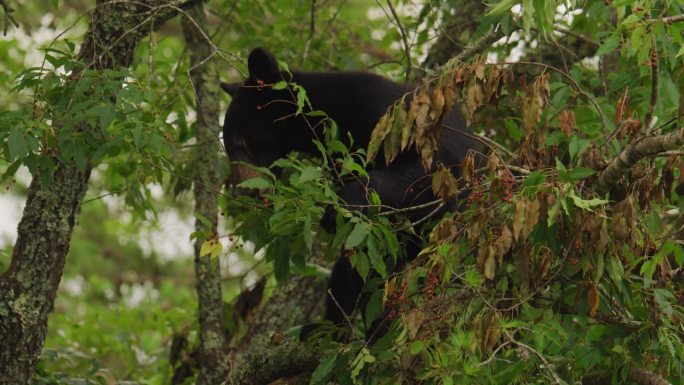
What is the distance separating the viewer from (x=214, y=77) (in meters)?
6.41

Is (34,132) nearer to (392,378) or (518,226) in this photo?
(392,378)

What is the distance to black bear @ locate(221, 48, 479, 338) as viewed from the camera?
5258mm

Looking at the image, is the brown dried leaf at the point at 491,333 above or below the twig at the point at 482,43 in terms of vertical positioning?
below

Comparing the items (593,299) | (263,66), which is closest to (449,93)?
(593,299)

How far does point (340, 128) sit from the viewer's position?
18.9 feet

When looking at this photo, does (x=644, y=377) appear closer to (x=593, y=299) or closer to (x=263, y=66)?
(x=593, y=299)

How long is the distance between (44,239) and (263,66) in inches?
55.9

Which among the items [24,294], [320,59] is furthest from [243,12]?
[24,294]

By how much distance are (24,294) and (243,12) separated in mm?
3035

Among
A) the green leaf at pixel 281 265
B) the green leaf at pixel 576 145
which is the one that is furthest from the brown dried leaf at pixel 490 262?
the green leaf at pixel 281 265

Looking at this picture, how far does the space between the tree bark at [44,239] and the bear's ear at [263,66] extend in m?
0.54

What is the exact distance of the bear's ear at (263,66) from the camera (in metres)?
5.36

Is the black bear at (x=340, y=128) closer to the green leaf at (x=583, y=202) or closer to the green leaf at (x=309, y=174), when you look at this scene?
the green leaf at (x=309, y=174)

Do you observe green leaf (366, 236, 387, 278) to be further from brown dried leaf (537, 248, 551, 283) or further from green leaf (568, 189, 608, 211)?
green leaf (568, 189, 608, 211)
